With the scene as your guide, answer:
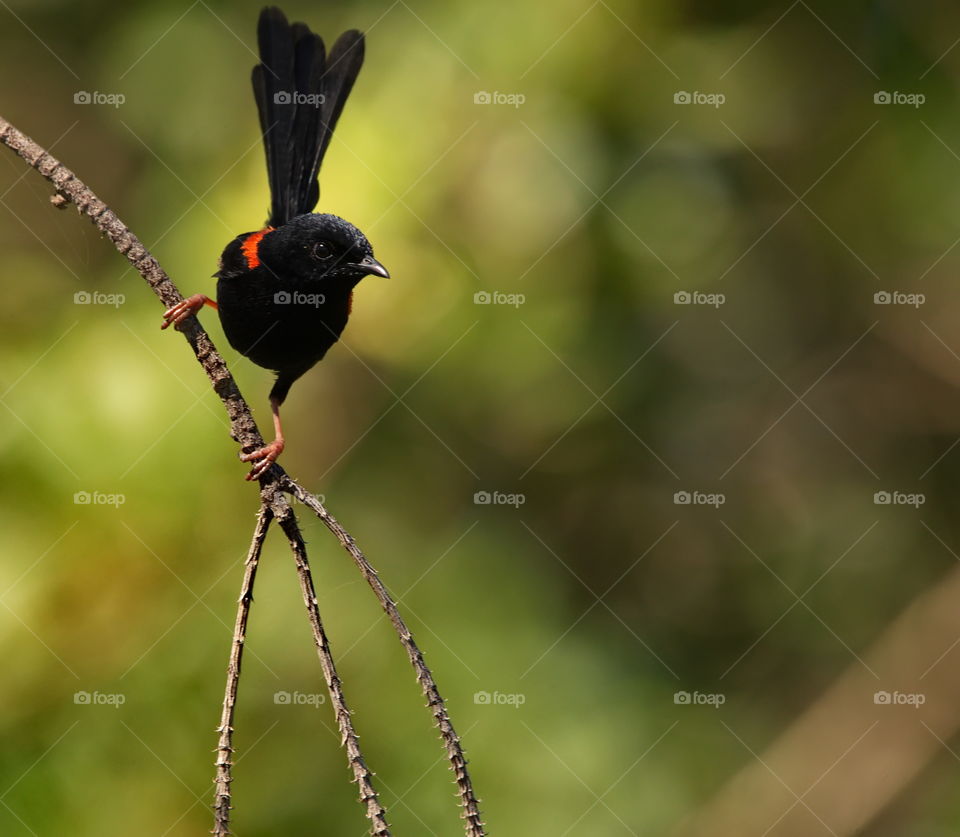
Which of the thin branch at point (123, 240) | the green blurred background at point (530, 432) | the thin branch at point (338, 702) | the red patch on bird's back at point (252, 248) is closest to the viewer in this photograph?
the thin branch at point (338, 702)

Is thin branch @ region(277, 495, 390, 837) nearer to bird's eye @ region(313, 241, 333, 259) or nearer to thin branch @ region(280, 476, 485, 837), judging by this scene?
thin branch @ region(280, 476, 485, 837)

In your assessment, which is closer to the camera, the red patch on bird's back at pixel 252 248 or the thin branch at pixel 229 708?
the thin branch at pixel 229 708

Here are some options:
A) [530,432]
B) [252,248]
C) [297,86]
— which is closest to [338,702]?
[252,248]

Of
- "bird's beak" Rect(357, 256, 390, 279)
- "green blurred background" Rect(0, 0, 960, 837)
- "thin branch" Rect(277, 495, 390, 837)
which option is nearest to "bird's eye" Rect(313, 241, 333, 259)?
"bird's beak" Rect(357, 256, 390, 279)

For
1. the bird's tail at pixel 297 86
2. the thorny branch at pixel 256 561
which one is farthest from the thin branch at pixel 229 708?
the bird's tail at pixel 297 86

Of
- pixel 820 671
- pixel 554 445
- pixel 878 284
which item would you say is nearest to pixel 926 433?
pixel 878 284

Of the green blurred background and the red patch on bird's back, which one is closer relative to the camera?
the red patch on bird's back

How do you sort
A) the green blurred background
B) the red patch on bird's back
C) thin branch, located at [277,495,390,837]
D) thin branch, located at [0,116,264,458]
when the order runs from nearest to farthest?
1. thin branch, located at [277,495,390,837]
2. thin branch, located at [0,116,264,458]
3. the red patch on bird's back
4. the green blurred background

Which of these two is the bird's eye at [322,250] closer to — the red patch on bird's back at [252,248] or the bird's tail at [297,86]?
the red patch on bird's back at [252,248]

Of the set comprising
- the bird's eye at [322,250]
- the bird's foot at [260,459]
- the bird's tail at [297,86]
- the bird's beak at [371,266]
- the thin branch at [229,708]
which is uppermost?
the bird's tail at [297,86]
